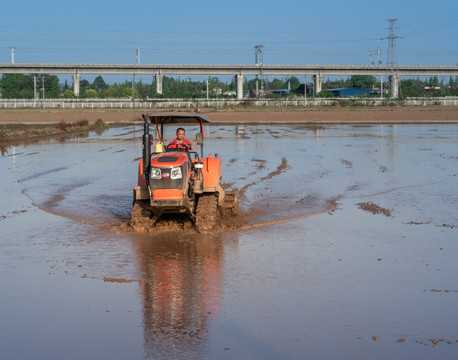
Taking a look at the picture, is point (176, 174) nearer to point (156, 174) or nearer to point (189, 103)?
point (156, 174)

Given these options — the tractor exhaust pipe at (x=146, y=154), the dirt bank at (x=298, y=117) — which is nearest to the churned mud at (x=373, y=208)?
the tractor exhaust pipe at (x=146, y=154)

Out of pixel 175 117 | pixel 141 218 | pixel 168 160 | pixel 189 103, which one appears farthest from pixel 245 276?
pixel 189 103

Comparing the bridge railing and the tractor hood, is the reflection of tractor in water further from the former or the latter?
the bridge railing

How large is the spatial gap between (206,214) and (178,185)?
1323mm

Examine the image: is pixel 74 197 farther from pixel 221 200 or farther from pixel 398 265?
pixel 398 265

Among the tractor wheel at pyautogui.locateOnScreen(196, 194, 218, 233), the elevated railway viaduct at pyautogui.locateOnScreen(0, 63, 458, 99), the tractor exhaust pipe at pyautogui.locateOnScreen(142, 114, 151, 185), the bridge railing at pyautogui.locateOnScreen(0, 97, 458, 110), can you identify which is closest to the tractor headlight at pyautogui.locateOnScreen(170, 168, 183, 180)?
the tractor exhaust pipe at pyautogui.locateOnScreen(142, 114, 151, 185)

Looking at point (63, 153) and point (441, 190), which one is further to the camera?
point (63, 153)

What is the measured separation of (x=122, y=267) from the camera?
34.1ft

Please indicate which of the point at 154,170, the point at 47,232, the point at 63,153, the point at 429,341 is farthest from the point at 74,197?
Answer: the point at 63,153

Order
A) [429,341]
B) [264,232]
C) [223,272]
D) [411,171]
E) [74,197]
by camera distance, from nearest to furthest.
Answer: [429,341], [223,272], [264,232], [74,197], [411,171]

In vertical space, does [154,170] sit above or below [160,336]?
above

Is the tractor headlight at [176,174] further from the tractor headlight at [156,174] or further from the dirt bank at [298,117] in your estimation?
the dirt bank at [298,117]

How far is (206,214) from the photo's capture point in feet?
42.5

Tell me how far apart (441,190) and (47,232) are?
10.2 m
